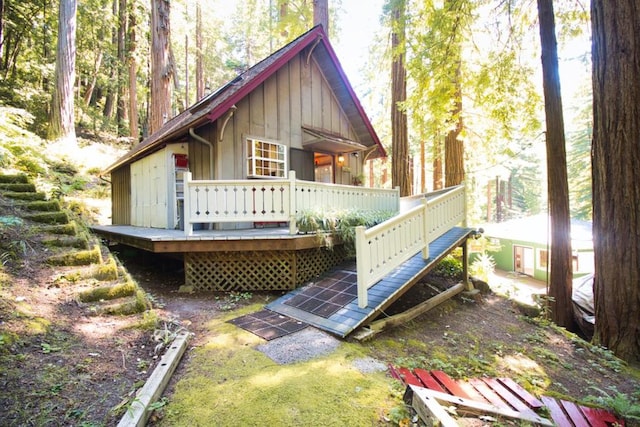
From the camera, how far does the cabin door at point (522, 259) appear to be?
16969mm

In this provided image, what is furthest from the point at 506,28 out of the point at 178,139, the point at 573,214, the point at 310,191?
the point at 573,214

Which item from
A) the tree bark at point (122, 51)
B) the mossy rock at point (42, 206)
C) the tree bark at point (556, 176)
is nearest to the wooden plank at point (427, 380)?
the tree bark at point (556, 176)

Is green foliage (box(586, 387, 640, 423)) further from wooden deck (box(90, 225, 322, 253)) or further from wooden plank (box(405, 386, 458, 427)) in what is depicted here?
wooden deck (box(90, 225, 322, 253))

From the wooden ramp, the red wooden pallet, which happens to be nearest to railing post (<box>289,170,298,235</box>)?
the wooden ramp

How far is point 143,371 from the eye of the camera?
2.87m

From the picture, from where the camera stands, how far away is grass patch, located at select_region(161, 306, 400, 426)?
2.40 metres

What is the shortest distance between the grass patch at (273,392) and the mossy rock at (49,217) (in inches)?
170

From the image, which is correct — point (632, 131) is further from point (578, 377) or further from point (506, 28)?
point (506, 28)

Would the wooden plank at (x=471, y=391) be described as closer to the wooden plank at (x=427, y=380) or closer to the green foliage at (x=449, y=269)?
the wooden plank at (x=427, y=380)

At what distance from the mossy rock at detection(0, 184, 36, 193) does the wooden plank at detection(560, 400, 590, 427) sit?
9.89m

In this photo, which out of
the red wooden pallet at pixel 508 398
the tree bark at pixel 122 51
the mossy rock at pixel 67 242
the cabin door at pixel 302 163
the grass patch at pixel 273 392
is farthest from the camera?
the tree bark at pixel 122 51

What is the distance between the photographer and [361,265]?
14.1 ft

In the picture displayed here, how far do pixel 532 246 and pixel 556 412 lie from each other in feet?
50.4

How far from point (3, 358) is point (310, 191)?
181 inches
